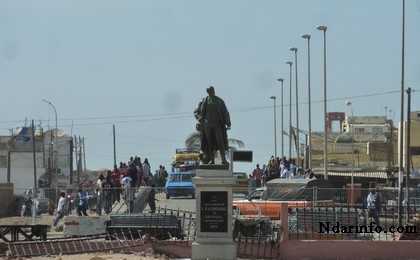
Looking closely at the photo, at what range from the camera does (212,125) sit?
22.8m

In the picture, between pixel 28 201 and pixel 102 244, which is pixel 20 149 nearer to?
pixel 28 201

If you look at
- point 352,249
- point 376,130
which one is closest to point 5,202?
point 352,249

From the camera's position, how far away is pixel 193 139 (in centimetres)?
7894

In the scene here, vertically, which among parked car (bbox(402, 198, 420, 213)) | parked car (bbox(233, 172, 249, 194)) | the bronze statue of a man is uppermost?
the bronze statue of a man

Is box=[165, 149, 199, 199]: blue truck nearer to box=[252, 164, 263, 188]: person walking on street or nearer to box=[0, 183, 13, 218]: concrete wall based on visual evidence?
box=[252, 164, 263, 188]: person walking on street

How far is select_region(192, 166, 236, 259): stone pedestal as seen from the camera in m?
21.5

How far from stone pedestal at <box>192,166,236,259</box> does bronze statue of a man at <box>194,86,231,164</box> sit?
3.88ft

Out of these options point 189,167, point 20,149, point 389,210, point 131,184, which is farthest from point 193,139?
point 389,210

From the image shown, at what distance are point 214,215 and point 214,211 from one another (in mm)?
89

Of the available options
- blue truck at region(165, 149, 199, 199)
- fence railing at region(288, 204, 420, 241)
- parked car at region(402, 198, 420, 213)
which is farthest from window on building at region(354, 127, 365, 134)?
fence railing at region(288, 204, 420, 241)

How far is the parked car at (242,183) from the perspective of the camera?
150 feet

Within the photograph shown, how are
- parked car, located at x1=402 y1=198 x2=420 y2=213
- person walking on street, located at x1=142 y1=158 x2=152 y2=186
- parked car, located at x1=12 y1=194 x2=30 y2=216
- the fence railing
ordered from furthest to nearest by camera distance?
person walking on street, located at x1=142 y1=158 x2=152 y2=186
parked car, located at x1=12 y1=194 x2=30 y2=216
parked car, located at x1=402 y1=198 x2=420 y2=213
the fence railing

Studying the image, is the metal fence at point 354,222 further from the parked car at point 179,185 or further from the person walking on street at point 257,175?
the parked car at point 179,185

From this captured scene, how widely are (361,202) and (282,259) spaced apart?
27.7 ft
